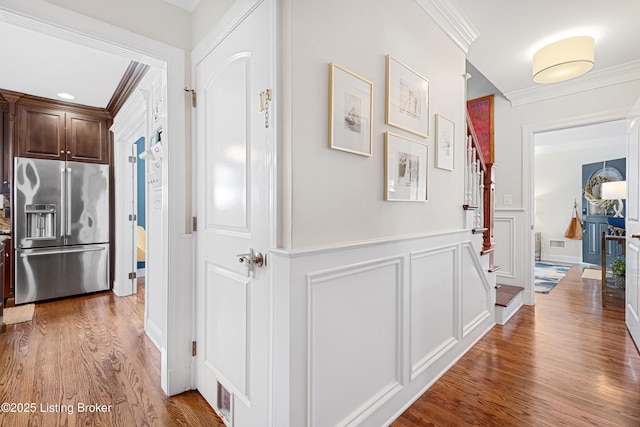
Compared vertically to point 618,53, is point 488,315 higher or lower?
lower

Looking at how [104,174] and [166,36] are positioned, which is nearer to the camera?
[166,36]

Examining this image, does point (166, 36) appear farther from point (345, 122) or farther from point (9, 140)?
point (9, 140)

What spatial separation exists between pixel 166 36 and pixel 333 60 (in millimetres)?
1159

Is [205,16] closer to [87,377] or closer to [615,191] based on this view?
[87,377]

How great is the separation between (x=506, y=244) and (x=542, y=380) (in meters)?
2.11

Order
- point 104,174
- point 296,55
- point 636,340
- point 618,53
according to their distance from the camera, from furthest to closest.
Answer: point 104,174 < point 618,53 < point 636,340 < point 296,55

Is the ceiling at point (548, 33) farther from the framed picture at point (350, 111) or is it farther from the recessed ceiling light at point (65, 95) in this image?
the recessed ceiling light at point (65, 95)

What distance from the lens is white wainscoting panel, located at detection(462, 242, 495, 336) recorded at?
2383 millimetres

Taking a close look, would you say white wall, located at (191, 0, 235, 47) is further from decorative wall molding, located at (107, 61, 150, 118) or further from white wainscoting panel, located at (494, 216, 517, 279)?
white wainscoting panel, located at (494, 216, 517, 279)

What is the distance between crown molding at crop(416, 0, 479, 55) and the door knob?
1.84 m

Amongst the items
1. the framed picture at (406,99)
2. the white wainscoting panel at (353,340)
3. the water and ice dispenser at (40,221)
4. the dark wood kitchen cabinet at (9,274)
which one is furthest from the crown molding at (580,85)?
the dark wood kitchen cabinet at (9,274)

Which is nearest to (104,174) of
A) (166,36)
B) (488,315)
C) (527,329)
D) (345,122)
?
(166,36)

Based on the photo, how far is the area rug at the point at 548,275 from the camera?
4.35 metres

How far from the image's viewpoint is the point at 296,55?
1.21 metres
